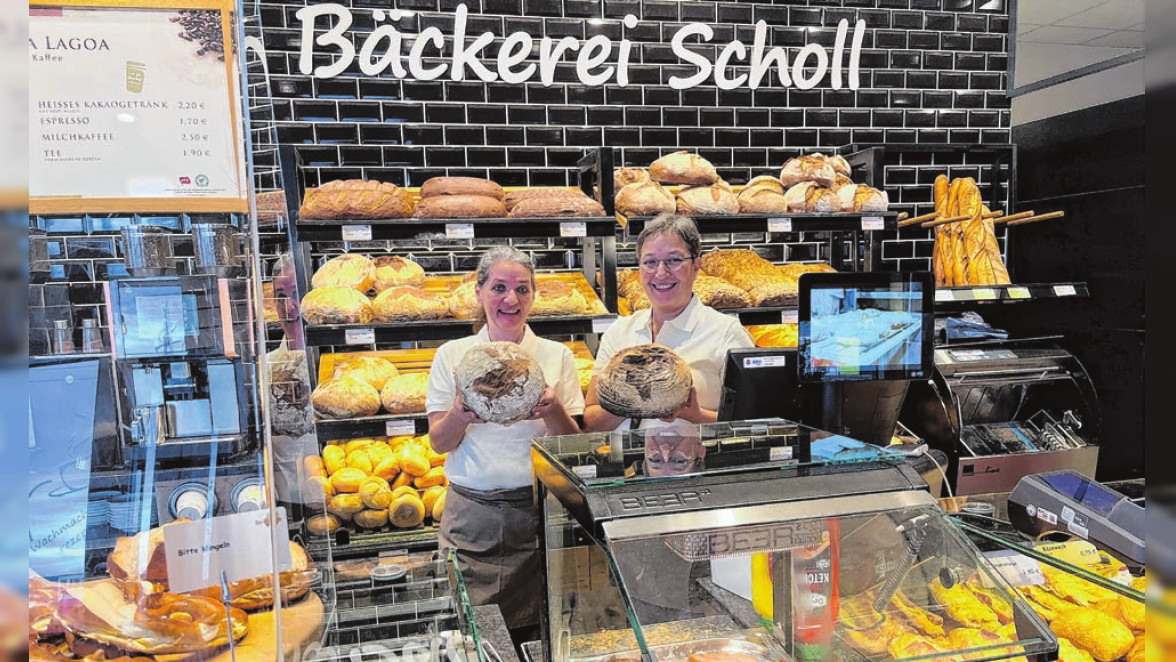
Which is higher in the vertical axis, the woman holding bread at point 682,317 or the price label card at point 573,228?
the price label card at point 573,228

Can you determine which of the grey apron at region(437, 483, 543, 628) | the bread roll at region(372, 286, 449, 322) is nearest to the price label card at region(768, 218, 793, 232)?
the bread roll at region(372, 286, 449, 322)

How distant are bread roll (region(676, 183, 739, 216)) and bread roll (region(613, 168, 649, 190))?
211 millimetres

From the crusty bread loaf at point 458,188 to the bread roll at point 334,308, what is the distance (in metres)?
0.58

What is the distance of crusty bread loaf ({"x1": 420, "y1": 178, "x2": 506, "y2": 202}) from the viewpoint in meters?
3.20

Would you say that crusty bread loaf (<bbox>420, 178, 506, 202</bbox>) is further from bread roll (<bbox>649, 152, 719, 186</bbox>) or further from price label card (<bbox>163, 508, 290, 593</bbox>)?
price label card (<bbox>163, 508, 290, 593</bbox>)

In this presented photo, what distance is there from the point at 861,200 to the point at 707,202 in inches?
31.1

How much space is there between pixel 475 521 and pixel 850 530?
4.90ft

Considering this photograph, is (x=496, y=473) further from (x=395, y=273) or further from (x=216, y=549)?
(x=216, y=549)

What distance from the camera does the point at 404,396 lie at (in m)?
2.99

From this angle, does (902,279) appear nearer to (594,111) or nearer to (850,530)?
(850,530)

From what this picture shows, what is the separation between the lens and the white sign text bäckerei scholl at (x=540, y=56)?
12.3 feet

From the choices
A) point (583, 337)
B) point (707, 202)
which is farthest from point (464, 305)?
point (707, 202)

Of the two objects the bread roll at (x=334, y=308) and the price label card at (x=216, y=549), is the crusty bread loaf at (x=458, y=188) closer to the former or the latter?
the bread roll at (x=334, y=308)

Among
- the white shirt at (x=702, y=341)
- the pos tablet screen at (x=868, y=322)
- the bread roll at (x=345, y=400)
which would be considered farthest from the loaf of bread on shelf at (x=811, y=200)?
the bread roll at (x=345, y=400)
